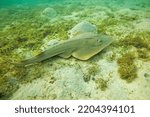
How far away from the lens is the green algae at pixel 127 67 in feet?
14.6

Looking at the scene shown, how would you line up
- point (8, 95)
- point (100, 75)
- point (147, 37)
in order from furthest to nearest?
point (147, 37) < point (100, 75) < point (8, 95)

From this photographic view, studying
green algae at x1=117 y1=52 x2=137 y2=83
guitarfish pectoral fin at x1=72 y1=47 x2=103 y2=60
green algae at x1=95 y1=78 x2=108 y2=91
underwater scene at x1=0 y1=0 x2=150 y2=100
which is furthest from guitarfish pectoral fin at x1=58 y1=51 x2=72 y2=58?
green algae at x1=117 y1=52 x2=137 y2=83

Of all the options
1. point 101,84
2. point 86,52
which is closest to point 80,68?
point 86,52

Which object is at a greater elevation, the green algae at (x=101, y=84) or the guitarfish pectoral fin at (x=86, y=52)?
the guitarfish pectoral fin at (x=86, y=52)

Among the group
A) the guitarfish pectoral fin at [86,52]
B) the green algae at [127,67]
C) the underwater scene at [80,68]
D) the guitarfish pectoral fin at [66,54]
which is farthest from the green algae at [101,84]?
the guitarfish pectoral fin at [66,54]

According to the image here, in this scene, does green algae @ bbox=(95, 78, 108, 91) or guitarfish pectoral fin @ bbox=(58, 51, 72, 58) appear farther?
guitarfish pectoral fin @ bbox=(58, 51, 72, 58)

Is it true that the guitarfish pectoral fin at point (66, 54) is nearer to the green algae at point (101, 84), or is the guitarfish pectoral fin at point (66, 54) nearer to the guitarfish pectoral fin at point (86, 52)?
the guitarfish pectoral fin at point (86, 52)

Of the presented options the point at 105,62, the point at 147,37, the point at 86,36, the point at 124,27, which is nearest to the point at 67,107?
the point at 105,62

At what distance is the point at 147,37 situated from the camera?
6.13m

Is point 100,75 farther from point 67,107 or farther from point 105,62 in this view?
point 67,107

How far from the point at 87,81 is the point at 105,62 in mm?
823

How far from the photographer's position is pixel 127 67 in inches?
185

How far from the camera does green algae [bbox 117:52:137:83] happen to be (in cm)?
445

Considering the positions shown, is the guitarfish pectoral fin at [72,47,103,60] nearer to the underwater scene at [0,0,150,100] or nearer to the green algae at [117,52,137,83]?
the underwater scene at [0,0,150,100]
